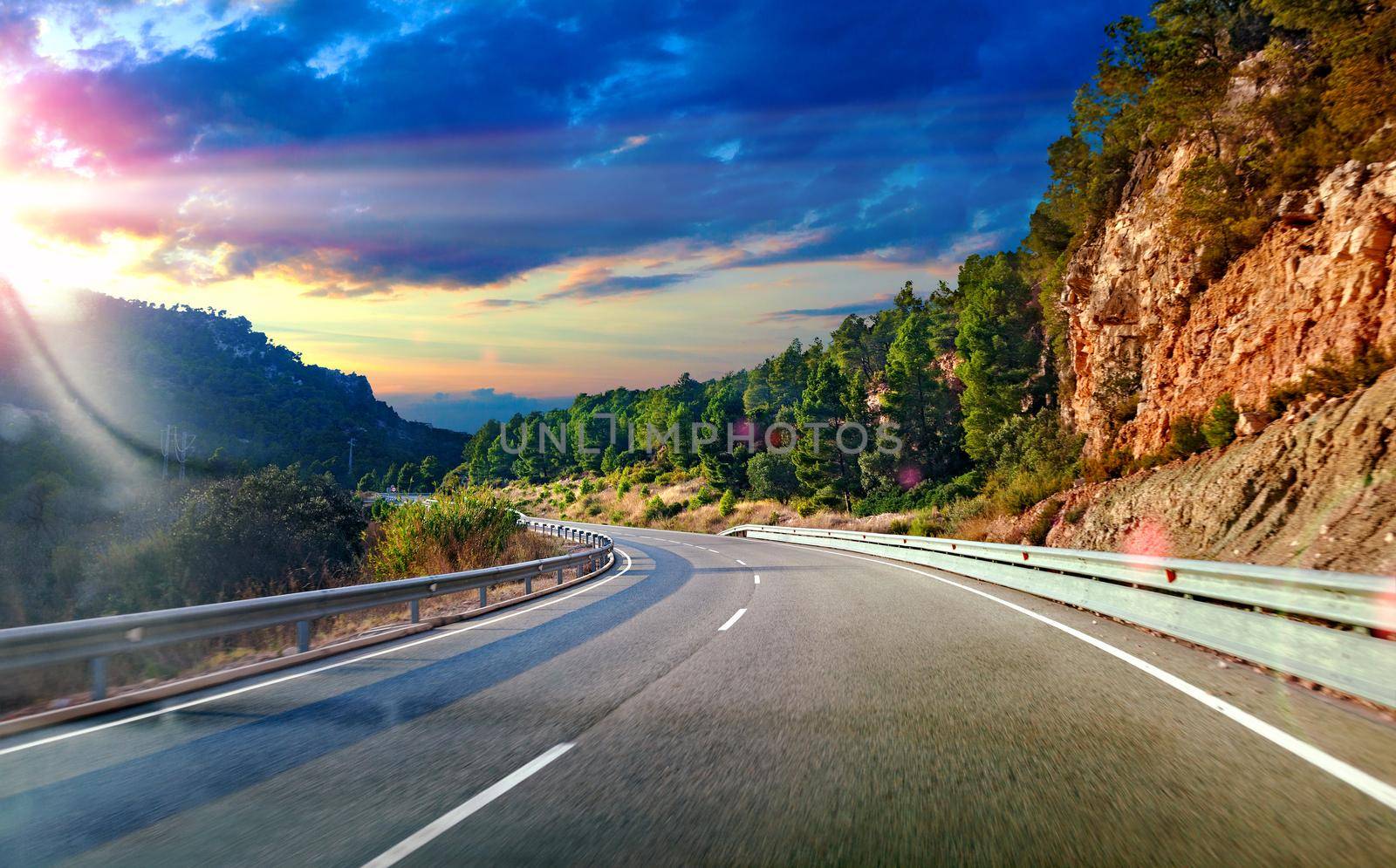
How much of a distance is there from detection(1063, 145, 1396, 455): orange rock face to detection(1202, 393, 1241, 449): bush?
0.28 metres

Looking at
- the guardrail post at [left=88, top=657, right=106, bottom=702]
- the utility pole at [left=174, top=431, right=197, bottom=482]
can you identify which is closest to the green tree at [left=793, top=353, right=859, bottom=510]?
the utility pole at [left=174, top=431, right=197, bottom=482]

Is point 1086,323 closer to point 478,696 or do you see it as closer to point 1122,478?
point 1122,478

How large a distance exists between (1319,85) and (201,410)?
8869 centimetres

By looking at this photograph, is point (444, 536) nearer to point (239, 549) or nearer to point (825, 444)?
point (239, 549)

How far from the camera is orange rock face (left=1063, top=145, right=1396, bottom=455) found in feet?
57.3

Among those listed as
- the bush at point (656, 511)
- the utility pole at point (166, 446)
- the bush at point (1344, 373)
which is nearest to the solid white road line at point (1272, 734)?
the bush at point (1344, 373)

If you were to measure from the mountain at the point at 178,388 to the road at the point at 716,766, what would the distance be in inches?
2192

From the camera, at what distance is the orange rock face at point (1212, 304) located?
17.5 metres

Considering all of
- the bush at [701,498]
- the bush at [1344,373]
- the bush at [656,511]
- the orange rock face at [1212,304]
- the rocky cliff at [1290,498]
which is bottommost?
the bush at [656,511]

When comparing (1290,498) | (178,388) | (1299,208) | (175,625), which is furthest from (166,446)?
(1290,498)

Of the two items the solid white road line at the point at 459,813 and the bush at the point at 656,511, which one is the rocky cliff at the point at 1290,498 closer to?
the solid white road line at the point at 459,813

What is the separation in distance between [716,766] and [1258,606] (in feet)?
18.8

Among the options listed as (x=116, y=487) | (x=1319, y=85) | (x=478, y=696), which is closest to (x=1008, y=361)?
(x=1319, y=85)

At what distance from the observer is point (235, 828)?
387cm
